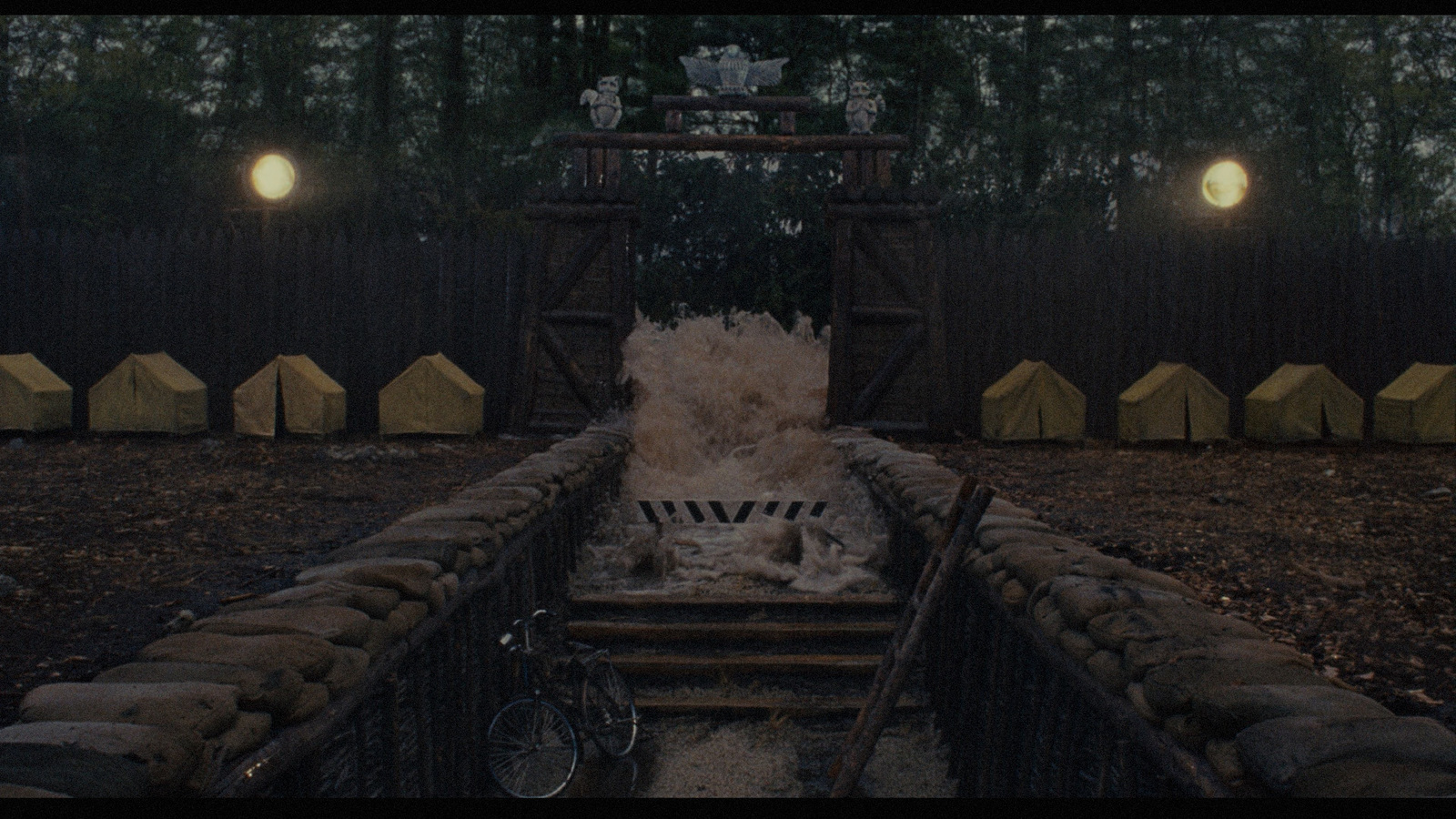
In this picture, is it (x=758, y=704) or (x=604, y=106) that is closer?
(x=758, y=704)

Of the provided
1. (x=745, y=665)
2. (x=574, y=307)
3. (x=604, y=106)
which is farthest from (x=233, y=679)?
(x=604, y=106)

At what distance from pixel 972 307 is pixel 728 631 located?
6.52 meters

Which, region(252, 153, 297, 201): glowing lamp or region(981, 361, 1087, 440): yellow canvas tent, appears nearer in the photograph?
region(981, 361, 1087, 440): yellow canvas tent

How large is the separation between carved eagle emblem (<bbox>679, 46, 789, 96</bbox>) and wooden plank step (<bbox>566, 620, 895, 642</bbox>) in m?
7.17

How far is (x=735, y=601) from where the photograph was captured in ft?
21.1

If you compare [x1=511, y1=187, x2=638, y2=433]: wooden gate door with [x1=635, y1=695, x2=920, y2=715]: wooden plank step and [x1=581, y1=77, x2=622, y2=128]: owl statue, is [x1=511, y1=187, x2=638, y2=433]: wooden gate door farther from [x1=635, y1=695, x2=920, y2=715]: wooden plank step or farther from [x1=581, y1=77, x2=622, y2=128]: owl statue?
[x1=635, y1=695, x2=920, y2=715]: wooden plank step

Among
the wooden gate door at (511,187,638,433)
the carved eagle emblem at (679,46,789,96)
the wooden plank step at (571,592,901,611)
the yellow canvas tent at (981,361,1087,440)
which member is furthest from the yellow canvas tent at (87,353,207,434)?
the yellow canvas tent at (981,361,1087,440)

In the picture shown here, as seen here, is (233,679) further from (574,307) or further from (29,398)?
(29,398)

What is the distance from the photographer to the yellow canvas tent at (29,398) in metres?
11.2

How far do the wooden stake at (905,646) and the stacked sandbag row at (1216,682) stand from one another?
0.50ft

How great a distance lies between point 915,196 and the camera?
11.2 m

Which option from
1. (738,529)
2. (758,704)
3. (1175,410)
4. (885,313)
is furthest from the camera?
(885,313)

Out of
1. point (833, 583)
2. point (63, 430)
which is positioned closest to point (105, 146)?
point (63, 430)

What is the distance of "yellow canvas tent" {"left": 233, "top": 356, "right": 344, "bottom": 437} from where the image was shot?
11188 mm
